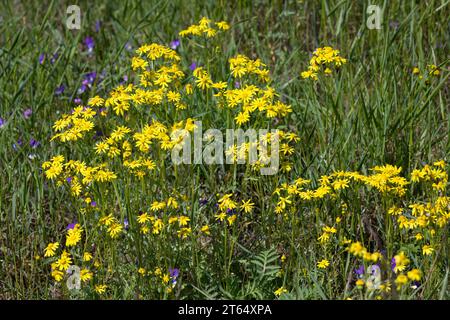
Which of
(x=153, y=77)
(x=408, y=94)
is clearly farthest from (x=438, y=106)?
(x=153, y=77)

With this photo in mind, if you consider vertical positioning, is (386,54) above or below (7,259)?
above

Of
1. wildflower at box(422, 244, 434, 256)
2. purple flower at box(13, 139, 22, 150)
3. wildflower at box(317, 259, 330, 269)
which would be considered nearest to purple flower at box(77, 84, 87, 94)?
purple flower at box(13, 139, 22, 150)

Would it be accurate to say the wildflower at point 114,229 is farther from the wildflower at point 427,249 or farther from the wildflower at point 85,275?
the wildflower at point 427,249

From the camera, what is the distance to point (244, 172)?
320 cm

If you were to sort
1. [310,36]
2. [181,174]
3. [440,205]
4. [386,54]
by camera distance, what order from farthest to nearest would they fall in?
1. [310,36]
2. [386,54]
3. [181,174]
4. [440,205]

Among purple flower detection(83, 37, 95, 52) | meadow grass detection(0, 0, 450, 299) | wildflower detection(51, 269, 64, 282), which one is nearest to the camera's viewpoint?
wildflower detection(51, 269, 64, 282)

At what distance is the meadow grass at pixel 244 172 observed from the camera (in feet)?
8.45

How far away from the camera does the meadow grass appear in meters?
2.57

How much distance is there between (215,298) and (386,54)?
4.31 ft

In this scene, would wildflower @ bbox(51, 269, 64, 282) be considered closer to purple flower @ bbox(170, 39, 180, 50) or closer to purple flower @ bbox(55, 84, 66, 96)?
purple flower @ bbox(55, 84, 66, 96)

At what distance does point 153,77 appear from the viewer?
2.71m

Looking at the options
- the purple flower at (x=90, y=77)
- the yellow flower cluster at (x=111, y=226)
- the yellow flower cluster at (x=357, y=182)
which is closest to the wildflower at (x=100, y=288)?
the yellow flower cluster at (x=111, y=226)

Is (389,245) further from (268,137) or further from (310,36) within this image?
(310,36)

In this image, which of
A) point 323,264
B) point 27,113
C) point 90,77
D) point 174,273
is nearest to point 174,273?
point 174,273
